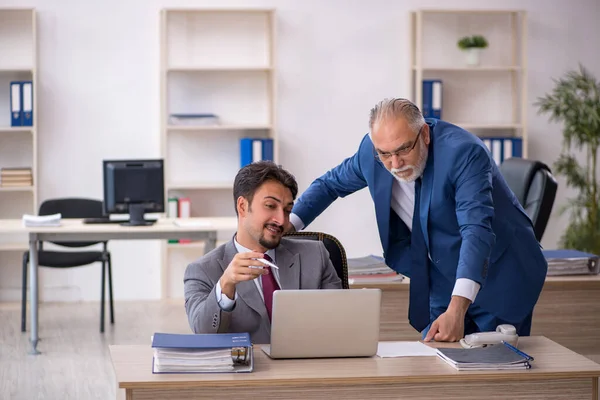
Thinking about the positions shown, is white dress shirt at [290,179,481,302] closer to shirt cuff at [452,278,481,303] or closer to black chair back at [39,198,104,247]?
shirt cuff at [452,278,481,303]

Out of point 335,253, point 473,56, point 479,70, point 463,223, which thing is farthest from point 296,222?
point 479,70

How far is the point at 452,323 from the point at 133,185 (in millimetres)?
3255

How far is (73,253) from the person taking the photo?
19.3 ft

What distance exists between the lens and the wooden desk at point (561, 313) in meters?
3.98

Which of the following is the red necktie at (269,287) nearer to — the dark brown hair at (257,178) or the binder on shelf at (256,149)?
the dark brown hair at (257,178)

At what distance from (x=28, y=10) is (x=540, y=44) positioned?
158 inches

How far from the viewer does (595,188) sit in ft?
21.6

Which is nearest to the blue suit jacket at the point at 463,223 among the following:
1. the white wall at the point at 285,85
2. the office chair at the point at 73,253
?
the office chair at the point at 73,253

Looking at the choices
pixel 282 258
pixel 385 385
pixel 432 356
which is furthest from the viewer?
pixel 282 258

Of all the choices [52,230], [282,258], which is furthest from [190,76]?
[282,258]

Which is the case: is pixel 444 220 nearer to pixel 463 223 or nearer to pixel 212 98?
pixel 463 223

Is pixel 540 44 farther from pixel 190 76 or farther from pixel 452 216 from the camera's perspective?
pixel 452 216

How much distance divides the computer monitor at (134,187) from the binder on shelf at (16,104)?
140cm

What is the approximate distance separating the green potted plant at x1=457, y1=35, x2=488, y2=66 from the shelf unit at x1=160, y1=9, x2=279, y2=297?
1.51 metres
